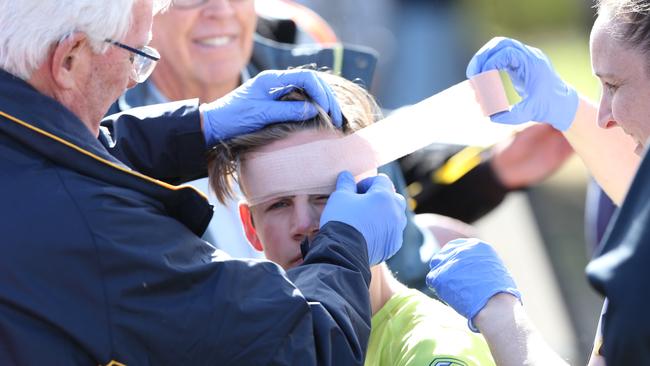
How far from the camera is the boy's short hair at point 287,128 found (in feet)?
8.32

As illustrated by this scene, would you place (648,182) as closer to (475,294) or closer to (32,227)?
(475,294)

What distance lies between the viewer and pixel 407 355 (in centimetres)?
233

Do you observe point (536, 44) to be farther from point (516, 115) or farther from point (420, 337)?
point (420, 337)

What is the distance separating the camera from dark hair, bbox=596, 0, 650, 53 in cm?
198

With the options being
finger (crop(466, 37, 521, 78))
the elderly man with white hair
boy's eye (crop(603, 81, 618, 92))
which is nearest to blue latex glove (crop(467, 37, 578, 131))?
finger (crop(466, 37, 521, 78))

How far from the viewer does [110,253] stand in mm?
1942

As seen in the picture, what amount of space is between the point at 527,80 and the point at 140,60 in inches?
36.9

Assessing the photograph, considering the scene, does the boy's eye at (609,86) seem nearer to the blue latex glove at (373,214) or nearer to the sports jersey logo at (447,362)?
the blue latex glove at (373,214)

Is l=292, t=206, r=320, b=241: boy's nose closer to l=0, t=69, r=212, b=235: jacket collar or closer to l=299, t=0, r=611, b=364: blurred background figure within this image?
l=0, t=69, r=212, b=235: jacket collar

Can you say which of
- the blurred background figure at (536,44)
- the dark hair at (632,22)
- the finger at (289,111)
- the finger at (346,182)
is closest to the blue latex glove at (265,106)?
the finger at (289,111)

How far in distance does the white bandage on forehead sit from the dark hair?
543 millimetres

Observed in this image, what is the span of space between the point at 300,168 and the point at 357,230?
0.28 meters

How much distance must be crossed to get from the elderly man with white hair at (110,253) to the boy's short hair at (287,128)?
36 cm

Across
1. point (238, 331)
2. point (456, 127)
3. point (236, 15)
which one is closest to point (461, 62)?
point (236, 15)
